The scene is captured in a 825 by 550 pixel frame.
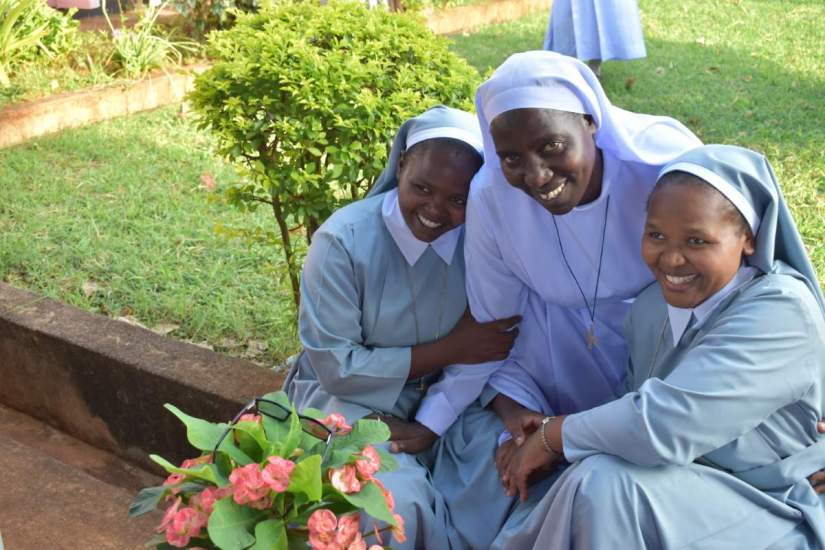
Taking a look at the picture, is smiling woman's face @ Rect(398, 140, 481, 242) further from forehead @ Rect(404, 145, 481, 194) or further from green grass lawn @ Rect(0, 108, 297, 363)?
green grass lawn @ Rect(0, 108, 297, 363)

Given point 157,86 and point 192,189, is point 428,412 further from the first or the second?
point 157,86

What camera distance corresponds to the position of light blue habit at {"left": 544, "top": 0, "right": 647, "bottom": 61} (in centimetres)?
→ 828

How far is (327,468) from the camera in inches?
94.9

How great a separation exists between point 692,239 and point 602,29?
241 inches

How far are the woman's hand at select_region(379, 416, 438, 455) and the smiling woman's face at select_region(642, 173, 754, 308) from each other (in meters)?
0.90

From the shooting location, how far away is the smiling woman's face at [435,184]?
2.96 metres

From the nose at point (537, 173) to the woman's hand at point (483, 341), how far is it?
0.55 m

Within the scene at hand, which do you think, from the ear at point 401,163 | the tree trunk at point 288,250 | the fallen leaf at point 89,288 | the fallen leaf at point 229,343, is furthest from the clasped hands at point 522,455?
the fallen leaf at point 89,288

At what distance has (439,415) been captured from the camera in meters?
3.14

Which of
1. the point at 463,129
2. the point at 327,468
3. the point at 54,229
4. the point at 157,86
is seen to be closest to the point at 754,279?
the point at 463,129

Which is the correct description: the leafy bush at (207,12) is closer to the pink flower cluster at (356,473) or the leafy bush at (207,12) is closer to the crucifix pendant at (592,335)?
the crucifix pendant at (592,335)

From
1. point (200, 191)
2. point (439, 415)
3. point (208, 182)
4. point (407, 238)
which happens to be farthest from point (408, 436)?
point (200, 191)

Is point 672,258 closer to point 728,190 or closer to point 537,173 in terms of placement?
point 728,190

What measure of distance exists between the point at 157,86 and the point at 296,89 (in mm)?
5103
